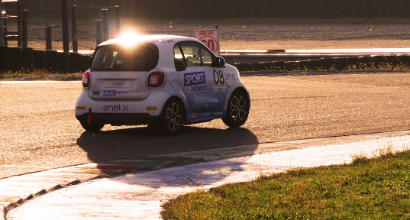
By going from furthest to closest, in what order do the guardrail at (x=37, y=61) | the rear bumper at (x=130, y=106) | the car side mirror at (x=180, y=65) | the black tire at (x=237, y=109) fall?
the guardrail at (x=37, y=61)
the black tire at (x=237, y=109)
the car side mirror at (x=180, y=65)
the rear bumper at (x=130, y=106)

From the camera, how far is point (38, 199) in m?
8.83

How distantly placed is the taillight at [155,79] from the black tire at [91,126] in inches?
47.0

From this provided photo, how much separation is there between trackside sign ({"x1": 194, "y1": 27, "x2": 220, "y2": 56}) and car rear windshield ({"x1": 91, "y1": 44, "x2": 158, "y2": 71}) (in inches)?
410

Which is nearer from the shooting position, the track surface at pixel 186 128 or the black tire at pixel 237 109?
the track surface at pixel 186 128

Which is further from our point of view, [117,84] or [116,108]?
[117,84]

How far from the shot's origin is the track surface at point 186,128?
40.4 ft

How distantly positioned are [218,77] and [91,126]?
2.20 meters

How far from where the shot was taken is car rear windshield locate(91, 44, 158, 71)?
13.8m

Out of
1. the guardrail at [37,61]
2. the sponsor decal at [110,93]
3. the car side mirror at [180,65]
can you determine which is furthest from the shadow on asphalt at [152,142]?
the guardrail at [37,61]

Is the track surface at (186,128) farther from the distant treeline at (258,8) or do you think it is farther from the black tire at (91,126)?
the distant treeline at (258,8)

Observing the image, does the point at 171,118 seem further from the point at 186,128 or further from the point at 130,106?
the point at 186,128

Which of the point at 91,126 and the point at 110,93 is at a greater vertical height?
the point at 110,93

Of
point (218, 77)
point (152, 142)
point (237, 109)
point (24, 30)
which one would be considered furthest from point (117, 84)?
point (24, 30)

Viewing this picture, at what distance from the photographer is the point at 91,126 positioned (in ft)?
47.5
